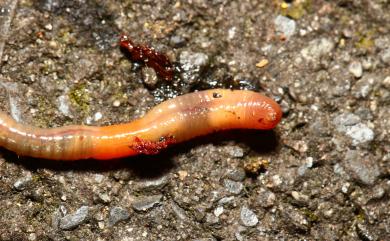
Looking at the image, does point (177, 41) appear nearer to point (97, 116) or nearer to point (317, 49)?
point (97, 116)

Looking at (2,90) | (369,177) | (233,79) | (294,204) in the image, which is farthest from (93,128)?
(369,177)

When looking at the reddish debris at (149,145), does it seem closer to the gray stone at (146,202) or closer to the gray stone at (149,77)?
the gray stone at (146,202)

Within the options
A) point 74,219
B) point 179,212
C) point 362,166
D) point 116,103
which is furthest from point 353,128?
point 74,219

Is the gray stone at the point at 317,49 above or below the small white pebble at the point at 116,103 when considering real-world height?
above

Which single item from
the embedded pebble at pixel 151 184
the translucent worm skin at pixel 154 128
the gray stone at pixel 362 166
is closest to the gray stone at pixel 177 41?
the translucent worm skin at pixel 154 128

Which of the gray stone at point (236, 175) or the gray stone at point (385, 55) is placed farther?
the gray stone at point (385, 55)

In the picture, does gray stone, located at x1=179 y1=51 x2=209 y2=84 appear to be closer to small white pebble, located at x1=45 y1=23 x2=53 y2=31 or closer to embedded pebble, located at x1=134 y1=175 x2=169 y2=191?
embedded pebble, located at x1=134 y1=175 x2=169 y2=191
